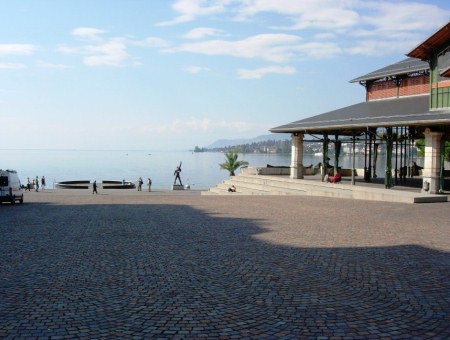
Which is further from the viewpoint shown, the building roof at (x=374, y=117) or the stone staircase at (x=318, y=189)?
the building roof at (x=374, y=117)

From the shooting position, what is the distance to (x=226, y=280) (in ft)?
28.2

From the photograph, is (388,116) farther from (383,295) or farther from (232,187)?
(383,295)

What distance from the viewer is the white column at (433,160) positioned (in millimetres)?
24438

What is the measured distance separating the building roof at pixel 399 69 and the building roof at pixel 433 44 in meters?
3.72

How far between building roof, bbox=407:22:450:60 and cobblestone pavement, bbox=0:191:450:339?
13.1m

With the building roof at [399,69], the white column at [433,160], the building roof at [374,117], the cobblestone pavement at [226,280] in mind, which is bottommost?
the cobblestone pavement at [226,280]

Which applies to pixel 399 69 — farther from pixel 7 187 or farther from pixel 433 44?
pixel 7 187

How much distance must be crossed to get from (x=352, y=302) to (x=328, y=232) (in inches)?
274

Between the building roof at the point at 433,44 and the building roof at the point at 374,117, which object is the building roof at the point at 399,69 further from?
the building roof at the point at 433,44

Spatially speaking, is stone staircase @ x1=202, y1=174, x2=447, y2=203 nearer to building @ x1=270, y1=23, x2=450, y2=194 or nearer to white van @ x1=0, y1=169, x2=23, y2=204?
building @ x1=270, y1=23, x2=450, y2=194

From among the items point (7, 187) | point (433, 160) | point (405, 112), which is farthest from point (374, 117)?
point (7, 187)

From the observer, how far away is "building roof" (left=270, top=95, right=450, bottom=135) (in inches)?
966

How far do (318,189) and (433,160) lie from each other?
7.08 metres

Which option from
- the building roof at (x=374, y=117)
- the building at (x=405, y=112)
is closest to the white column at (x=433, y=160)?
the building at (x=405, y=112)
